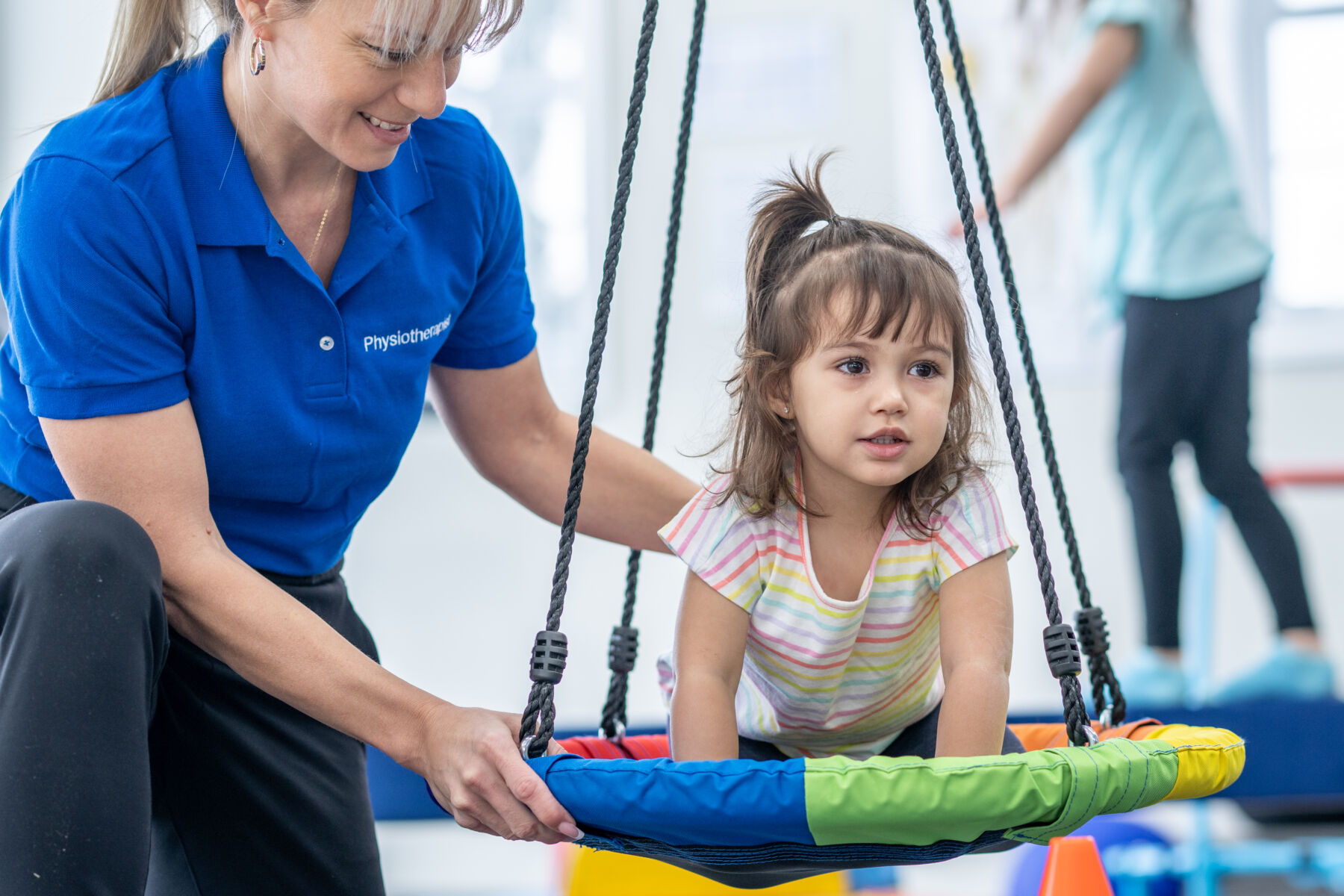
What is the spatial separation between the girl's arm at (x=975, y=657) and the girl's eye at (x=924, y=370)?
160 millimetres

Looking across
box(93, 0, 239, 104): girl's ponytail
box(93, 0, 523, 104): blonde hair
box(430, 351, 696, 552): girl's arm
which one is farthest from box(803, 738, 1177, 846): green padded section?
box(93, 0, 239, 104): girl's ponytail

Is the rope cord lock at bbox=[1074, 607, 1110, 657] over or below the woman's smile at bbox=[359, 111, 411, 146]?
below

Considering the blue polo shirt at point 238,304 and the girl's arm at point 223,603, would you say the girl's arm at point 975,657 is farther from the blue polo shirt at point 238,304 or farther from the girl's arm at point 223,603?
the blue polo shirt at point 238,304

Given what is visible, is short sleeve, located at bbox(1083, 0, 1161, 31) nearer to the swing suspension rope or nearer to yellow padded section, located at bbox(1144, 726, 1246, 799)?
the swing suspension rope

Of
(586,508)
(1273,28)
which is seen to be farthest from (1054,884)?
(1273,28)

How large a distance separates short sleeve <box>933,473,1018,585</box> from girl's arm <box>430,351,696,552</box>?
0.28 m

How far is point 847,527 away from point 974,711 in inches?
7.7

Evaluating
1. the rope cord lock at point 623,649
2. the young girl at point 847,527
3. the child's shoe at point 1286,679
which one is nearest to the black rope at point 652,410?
the rope cord lock at point 623,649

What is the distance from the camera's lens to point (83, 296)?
90 cm

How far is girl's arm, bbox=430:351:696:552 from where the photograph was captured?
3.94 feet

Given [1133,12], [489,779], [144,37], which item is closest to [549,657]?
[489,779]

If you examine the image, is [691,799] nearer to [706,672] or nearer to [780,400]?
[706,672]

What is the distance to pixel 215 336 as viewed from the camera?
3.21ft

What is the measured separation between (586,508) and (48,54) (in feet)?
9.82
